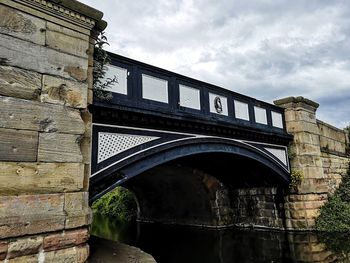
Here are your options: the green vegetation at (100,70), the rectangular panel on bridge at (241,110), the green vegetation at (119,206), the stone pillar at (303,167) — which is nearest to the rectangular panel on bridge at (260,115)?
the rectangular panel on bridge at (241,110)

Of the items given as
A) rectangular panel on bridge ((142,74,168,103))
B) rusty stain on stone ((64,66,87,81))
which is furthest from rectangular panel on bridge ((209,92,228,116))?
rusty stain on stone ((64,66,87,81))

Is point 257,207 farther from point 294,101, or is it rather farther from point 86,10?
point 86,10

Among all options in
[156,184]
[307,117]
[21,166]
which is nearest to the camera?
[21,166]

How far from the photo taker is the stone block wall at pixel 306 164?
Result: 10359mm

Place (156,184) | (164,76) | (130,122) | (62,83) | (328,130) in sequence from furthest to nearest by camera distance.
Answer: (156,184) → (328,130) → (164,76) → (130,122) → (62,83)

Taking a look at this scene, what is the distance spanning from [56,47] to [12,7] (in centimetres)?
70

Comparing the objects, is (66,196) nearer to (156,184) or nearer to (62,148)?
(62,148)

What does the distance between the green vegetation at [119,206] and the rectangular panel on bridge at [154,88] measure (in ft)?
40.0

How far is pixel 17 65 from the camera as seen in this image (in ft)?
12.5

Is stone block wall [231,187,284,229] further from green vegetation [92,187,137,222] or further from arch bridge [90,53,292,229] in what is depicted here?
green vegetation [92,187,137,222]

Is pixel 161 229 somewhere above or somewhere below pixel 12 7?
below

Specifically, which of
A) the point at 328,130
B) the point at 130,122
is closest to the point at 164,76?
the point at 130,122

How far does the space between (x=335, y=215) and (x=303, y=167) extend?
1.91 metres

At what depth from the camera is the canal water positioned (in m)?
7.39
